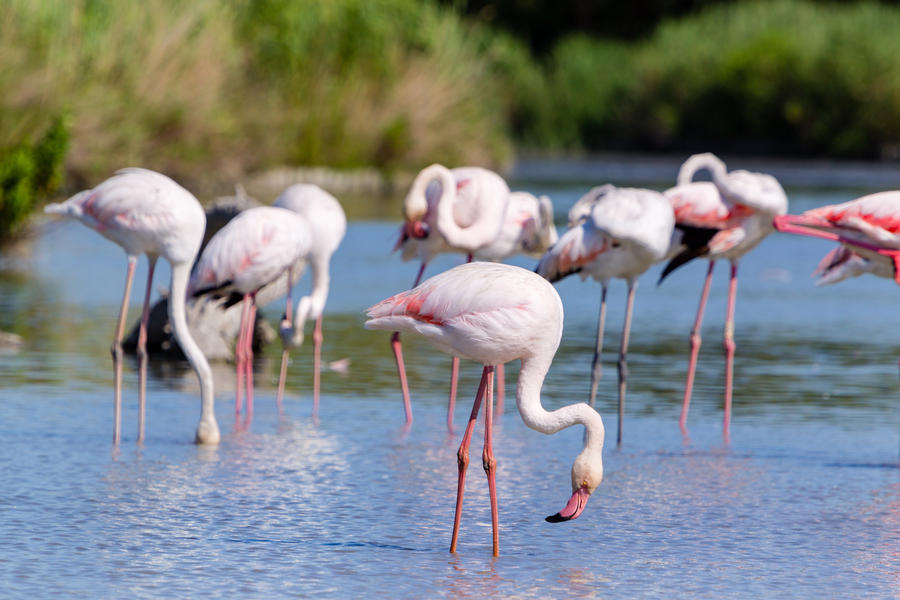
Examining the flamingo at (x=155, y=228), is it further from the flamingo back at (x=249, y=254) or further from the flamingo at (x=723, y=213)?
the flamingo at (x=723, y=213)

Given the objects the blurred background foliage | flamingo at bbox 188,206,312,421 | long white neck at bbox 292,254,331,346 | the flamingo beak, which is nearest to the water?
the flamingo beak

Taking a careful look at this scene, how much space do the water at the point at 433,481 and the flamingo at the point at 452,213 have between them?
80cm

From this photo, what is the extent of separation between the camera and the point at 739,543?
538 cm

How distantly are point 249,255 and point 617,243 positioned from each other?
180 centimetres

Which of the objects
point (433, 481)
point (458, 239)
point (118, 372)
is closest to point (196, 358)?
point (118, 372)

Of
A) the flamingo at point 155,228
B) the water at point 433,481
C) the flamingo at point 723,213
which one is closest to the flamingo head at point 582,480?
the water at point 433,481

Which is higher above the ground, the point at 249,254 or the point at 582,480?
the point at 249,254

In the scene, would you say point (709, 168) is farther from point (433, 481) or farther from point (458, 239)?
point (433, 481)

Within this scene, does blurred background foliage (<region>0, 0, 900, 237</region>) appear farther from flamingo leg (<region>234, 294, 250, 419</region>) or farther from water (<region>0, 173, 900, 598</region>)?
water (<region>0, 173, 900, 598</region>)

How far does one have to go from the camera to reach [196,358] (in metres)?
7.00

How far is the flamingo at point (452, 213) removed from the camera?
26.5 feet

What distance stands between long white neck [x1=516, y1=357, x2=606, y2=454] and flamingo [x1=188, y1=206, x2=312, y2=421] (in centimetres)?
270

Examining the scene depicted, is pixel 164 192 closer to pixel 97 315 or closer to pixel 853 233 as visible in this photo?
pixel 853 233

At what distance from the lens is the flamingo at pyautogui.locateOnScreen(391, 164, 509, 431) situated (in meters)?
8.07
